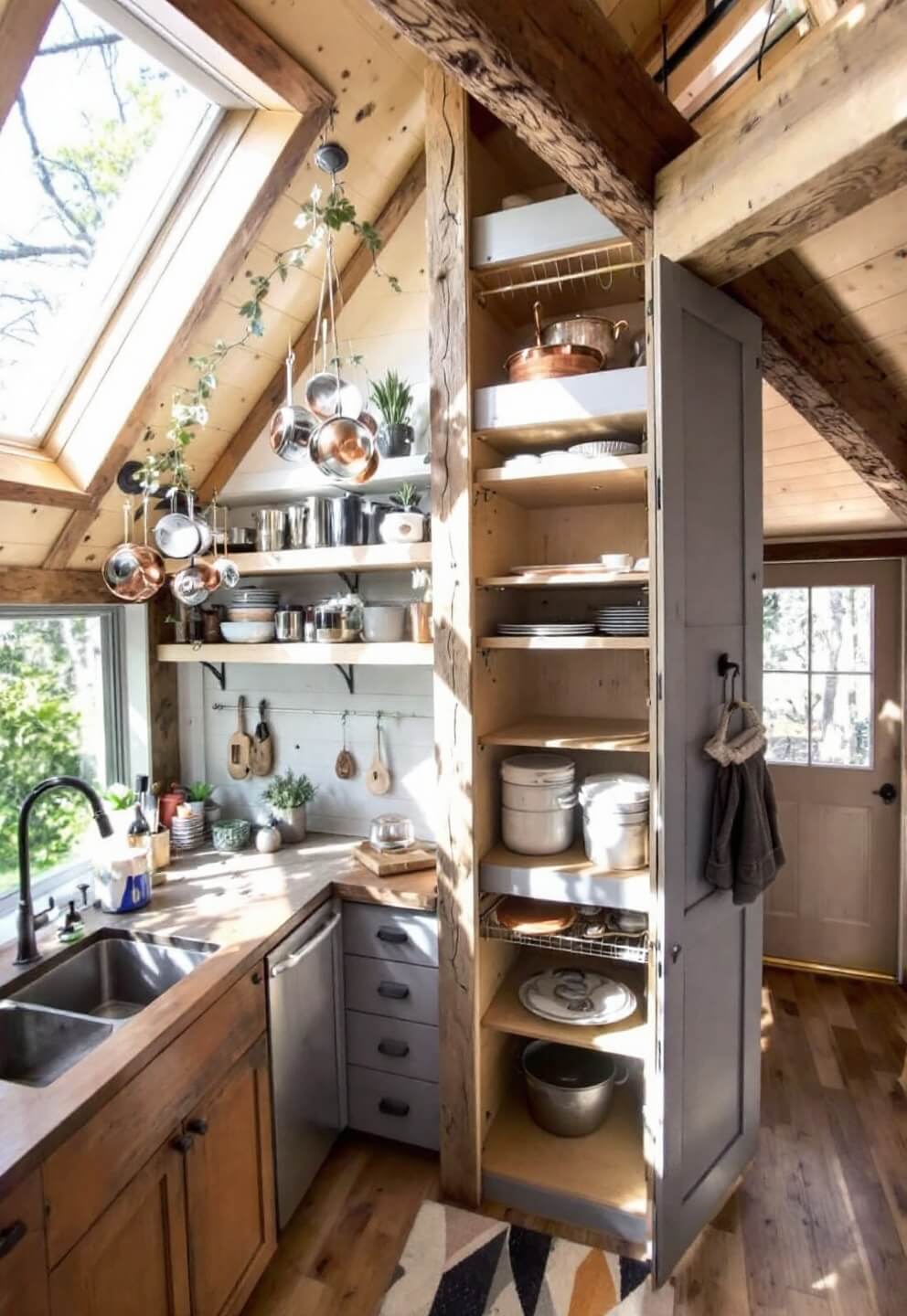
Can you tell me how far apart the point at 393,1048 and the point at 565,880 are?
792 millimetres

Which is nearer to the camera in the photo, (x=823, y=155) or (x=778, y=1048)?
(x=823, y=155)

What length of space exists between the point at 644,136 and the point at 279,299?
1.19m

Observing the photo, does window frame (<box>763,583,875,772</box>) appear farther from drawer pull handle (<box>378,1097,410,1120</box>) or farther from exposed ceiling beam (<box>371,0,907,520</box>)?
drawer pull handle (<box>378,1097,410,1120</box>)

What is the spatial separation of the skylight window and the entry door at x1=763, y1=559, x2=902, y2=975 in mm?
2892

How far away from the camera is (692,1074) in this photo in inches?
69.2

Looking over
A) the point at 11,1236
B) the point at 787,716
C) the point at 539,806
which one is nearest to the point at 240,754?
the point at 539,806

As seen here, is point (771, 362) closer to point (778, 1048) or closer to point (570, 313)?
point (570, 313)

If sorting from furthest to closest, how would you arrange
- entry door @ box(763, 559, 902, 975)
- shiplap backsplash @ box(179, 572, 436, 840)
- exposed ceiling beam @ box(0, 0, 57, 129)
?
entry door @ box(763, 559, 902, 975)
shiplap backsplash @ box(179, 572, 436, 840)
exposed ceiling beam @ box(0, 0, 57, 129)

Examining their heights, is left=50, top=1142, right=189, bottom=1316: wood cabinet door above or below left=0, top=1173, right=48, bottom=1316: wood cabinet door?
below

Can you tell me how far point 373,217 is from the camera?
7.32 ft

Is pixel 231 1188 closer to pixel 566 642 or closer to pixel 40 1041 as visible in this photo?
pixel 40 1041

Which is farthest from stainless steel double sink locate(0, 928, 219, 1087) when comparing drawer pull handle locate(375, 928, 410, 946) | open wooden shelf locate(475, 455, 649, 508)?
open wooden shelf locate(475, 455, 649, 508)

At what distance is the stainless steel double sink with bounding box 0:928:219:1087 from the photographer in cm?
154

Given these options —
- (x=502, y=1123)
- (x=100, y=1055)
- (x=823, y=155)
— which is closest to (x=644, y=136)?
(x=823, y=155)
